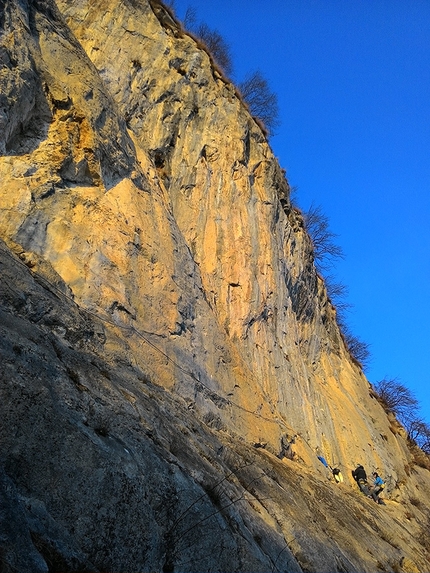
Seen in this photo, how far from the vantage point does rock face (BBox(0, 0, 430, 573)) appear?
4.79 meters

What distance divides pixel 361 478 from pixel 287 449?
4725mm

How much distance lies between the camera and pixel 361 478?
16219 millimetres

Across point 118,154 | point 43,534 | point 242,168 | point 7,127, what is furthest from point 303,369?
point 43,534

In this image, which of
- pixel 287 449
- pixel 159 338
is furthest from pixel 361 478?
pixel 159 338

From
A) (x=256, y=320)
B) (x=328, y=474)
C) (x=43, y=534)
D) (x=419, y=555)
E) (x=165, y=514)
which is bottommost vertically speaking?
(x=43, y=534)

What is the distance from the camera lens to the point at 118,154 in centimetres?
1236

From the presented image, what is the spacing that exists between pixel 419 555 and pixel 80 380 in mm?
9349

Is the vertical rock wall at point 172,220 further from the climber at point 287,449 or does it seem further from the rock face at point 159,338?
the climber at point 287,449

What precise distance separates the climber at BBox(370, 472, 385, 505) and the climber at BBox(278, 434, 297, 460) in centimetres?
430

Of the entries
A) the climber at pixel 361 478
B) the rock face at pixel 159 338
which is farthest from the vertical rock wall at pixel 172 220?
the climber at pixel 361 478

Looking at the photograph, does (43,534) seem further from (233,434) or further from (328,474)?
(328,474)

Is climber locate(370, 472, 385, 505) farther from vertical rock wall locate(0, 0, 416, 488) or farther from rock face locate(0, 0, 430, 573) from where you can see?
rock face locate(0, 0, 430, 573)

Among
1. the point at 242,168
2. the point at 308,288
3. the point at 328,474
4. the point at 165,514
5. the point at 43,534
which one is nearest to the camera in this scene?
the point at 43,534

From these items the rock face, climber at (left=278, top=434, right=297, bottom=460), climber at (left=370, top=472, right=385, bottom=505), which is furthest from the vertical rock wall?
climber at (left=370, top=472, right=385, bottom=505)
